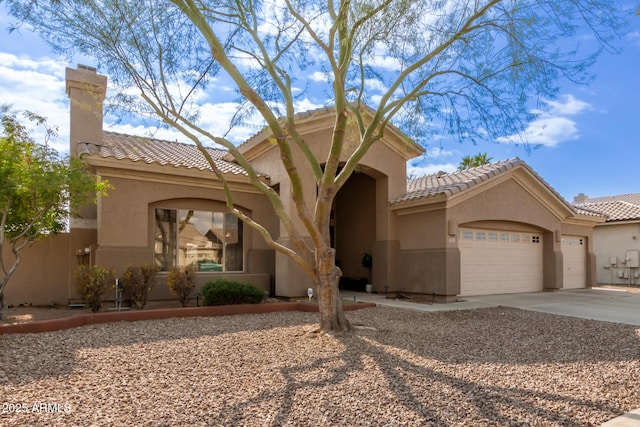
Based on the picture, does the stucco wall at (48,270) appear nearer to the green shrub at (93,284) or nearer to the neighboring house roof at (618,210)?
the green shrub at (93,284)

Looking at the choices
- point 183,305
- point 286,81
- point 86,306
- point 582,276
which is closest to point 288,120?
point 286,81

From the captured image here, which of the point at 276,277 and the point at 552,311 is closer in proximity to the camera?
the point at 552,311

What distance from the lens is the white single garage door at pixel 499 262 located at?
614 inches

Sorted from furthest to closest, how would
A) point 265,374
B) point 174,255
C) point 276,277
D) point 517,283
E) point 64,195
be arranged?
point 517,283 → point 276,277 → point 174,255 → point 64,195 → point 265,374

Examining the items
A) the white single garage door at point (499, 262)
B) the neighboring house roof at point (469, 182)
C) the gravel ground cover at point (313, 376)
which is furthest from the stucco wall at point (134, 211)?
the white single garage door at point (499, 262)

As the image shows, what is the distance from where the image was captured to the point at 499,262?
656 inches

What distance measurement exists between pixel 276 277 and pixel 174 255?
325 centimetres

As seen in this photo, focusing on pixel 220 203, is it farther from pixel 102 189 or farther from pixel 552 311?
pixel 552 311

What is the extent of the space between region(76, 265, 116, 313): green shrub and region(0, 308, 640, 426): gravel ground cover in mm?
2098

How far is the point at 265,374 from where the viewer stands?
5.95m

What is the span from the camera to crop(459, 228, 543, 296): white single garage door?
51.2 ft

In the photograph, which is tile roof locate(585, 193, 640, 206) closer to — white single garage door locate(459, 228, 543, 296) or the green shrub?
white single garage door locate(459, 228, 543, 296)

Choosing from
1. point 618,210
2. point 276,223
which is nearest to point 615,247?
point 618,210

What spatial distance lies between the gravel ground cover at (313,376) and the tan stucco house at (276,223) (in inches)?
183
